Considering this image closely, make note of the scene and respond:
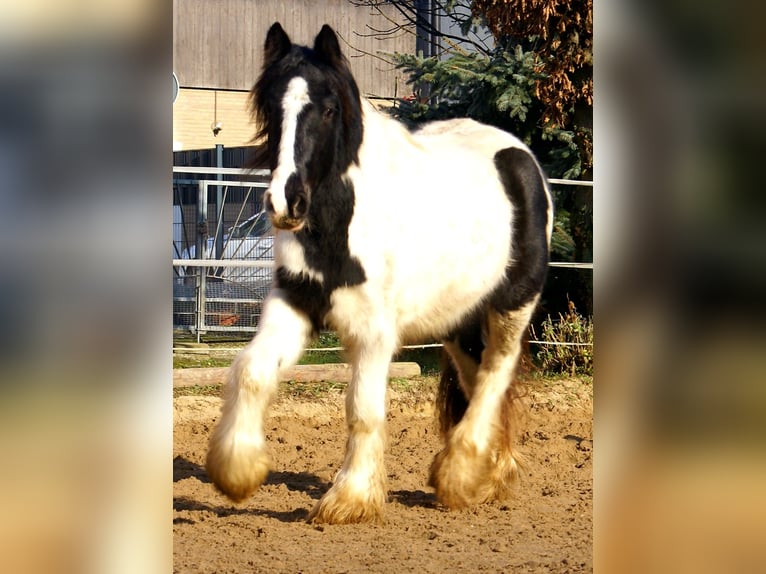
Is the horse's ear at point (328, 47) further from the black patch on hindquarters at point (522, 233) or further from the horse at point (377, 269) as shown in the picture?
the black patch on hindquarters at point (522, 233)

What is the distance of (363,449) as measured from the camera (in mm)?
3465

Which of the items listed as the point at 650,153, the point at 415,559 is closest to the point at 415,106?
the point at 415,559

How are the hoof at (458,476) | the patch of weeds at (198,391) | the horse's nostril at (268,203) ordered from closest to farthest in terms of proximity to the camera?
the horse's nostril at (268,203) < the hoof at (458,476) < the patch of weeds at (198,391)

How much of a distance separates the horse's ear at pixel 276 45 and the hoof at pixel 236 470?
1510 mm

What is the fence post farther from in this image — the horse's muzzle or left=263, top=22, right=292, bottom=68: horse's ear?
the horse's muzzle

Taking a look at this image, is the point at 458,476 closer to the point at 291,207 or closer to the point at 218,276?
the point at 291,207

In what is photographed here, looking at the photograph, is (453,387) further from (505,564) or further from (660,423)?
(660,423)

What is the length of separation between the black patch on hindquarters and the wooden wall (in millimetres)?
7645

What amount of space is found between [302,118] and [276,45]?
399 mm

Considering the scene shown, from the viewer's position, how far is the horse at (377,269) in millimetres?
3219

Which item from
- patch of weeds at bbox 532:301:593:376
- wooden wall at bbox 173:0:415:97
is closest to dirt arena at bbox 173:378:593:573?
patch of weeds at bbox 532:301:593:376

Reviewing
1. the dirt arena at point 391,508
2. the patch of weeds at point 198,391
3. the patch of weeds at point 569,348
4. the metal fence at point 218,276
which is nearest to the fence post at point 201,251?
the metal fence at point 218,276

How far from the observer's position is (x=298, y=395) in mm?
5973

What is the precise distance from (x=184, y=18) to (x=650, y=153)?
40.4 ft
